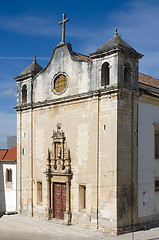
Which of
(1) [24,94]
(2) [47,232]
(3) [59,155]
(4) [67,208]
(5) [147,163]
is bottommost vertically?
(2) [47,232]

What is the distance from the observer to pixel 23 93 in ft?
95.1

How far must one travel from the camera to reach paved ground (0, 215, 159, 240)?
1998cm

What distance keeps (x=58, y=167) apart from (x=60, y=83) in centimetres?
646

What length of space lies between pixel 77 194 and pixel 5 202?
10780mm

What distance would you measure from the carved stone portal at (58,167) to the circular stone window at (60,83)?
9.02ft

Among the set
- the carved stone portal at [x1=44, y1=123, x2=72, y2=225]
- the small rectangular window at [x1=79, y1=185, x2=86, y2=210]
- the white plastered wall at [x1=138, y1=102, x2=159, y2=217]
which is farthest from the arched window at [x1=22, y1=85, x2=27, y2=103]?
the white plastered wall at [x1=138, y1=102, x2=159, y2=217]

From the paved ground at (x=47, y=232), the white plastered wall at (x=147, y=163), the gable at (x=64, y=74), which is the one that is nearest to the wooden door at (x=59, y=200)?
the paved ground at (x=47, y=232)

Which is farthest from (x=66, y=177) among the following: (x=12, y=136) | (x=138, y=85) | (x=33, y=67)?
(x=12, y=136)

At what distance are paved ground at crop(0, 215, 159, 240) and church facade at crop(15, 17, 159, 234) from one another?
67 cm

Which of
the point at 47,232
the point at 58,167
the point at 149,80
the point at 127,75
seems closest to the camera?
the point at 47,232

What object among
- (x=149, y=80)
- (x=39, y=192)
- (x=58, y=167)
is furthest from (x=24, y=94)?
(x=149, y=80)

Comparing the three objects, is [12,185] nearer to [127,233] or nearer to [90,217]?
[90,217]

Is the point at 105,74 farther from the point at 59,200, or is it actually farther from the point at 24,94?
the point at 59,200

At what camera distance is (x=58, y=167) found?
2452 cm
